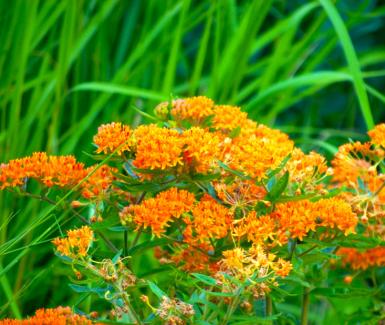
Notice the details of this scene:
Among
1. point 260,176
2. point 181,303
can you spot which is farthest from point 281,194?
point 181,303

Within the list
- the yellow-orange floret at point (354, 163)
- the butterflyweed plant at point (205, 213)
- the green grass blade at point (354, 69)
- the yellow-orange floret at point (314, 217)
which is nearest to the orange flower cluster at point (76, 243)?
the butterflyweed plant at point (205, 213)

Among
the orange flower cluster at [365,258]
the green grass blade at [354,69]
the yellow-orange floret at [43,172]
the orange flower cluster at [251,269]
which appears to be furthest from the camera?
the green grass blade at [354,69]

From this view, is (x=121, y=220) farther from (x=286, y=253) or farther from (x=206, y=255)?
(x=286, y=253)

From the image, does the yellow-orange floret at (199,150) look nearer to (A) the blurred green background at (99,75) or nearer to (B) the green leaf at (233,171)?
(B) the green leaf at (233,171)

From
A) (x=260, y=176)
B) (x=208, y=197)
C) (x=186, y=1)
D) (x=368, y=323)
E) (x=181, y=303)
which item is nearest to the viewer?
(x=181, y=303)

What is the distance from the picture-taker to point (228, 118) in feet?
5.65

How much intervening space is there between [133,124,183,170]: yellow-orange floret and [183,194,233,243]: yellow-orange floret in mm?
90

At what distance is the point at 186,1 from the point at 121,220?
131cm

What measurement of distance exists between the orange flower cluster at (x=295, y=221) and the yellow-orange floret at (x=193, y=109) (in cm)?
27

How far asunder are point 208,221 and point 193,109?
0.30 m

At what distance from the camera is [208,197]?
163cm

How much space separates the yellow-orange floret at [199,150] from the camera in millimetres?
1491

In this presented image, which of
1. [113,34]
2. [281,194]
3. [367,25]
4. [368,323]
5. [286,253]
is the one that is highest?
[367,25]

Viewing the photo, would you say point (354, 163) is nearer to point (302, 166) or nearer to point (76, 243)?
point (302, 166)
